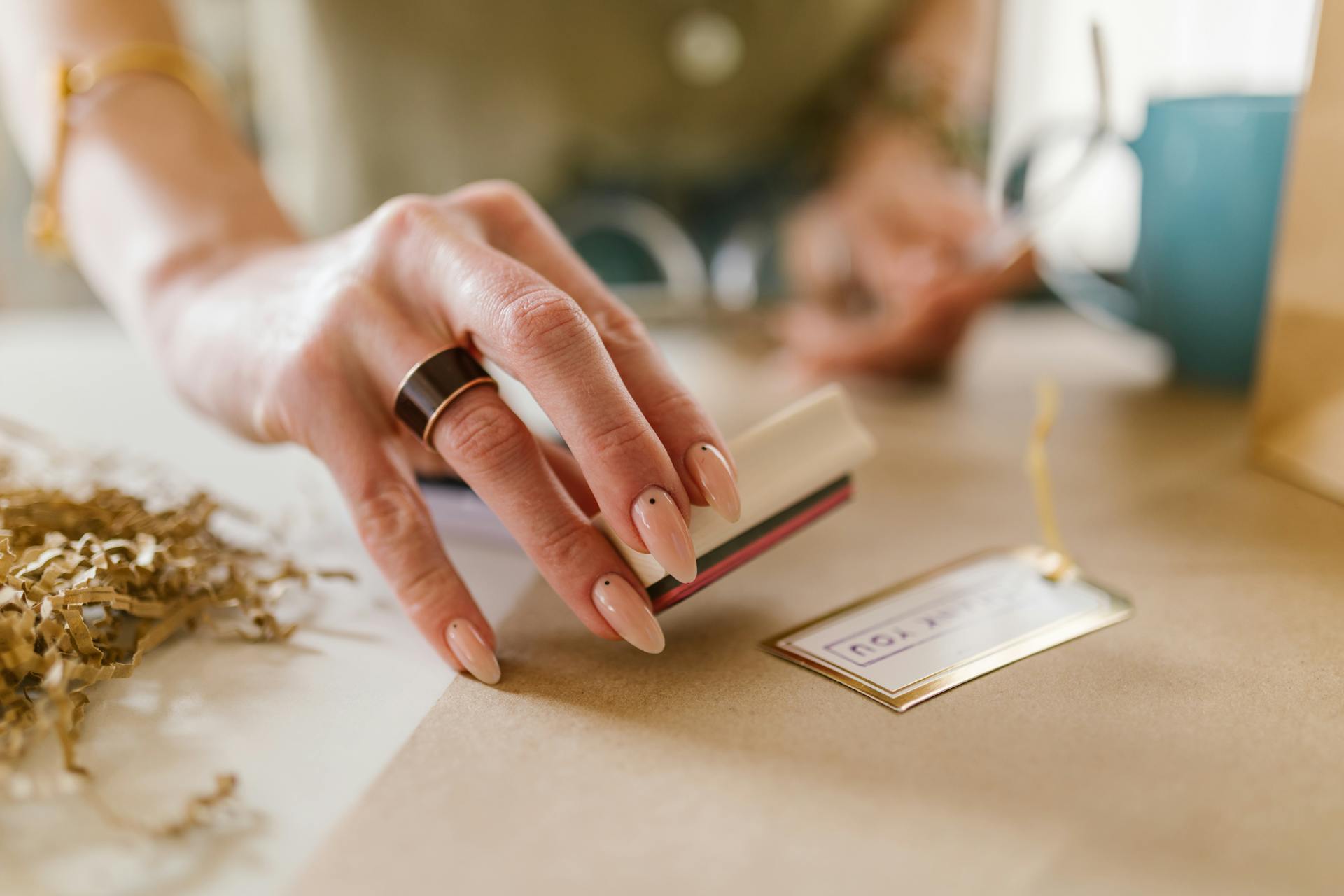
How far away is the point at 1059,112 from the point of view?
1.99 metres

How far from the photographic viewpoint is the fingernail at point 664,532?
40cm

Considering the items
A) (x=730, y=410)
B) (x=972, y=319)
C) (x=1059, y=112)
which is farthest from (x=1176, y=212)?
(x=1059, y=112)

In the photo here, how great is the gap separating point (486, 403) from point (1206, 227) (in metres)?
0.63

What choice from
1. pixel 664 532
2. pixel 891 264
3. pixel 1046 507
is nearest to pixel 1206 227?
pixel 891 264

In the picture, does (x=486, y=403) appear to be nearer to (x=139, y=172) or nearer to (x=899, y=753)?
(x=899, y=753)

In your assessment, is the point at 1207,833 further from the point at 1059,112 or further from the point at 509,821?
the point at 1059,112

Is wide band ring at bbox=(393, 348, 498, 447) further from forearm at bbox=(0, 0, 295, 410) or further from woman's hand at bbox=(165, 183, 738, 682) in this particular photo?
forearm at bbox=(0, 0, 295, 410)

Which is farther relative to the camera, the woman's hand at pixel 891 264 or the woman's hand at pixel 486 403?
the woman's hand at pixel 891 264

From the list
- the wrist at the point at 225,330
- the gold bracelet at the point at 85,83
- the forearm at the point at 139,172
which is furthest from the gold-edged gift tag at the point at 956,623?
the gold bracelet at the point at 85,83

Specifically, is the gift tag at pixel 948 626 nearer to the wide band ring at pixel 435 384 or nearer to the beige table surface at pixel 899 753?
the beige table surface at pixel 899 753

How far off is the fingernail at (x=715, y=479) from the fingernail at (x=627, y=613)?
0.17 ft

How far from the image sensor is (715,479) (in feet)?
1.38

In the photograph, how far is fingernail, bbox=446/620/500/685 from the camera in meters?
0.42

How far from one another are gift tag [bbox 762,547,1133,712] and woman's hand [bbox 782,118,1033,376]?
39cm
